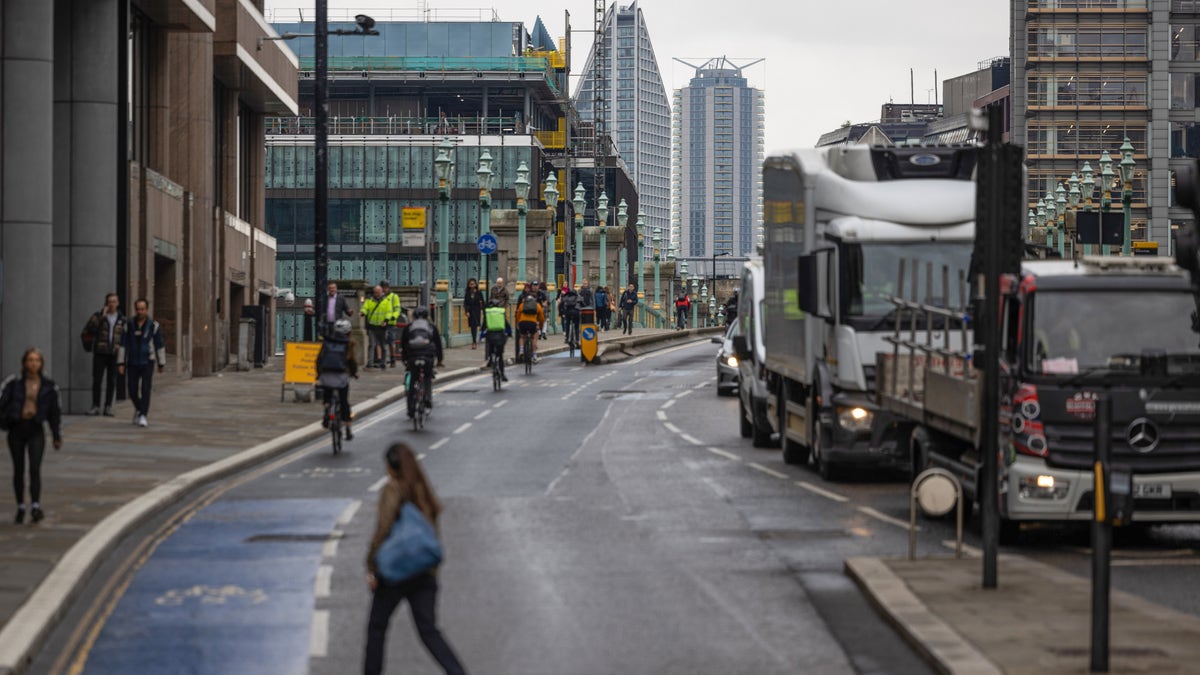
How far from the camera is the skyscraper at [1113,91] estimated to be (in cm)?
13388

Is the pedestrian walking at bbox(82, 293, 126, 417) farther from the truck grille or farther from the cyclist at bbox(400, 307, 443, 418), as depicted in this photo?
the truck grille

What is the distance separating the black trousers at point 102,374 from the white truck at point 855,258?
37.0 ft

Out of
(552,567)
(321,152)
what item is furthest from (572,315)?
(552,567)

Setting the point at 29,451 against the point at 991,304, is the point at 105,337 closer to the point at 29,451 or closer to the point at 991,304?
the point at 29,451

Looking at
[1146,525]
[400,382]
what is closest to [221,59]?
[400,382]

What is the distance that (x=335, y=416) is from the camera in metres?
25.0

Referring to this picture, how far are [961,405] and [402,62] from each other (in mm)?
121280

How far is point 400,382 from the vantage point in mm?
38031

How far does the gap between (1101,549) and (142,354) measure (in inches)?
757

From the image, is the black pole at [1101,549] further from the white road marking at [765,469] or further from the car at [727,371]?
the car at [727,371]

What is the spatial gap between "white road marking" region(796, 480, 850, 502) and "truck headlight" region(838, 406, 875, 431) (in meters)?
0.78

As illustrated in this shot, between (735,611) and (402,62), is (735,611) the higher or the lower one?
the lower one

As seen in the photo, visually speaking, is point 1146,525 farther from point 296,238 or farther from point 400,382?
point 296,238

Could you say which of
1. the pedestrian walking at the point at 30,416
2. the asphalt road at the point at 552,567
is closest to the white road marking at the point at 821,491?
the asphalt road at the point at 552,567
